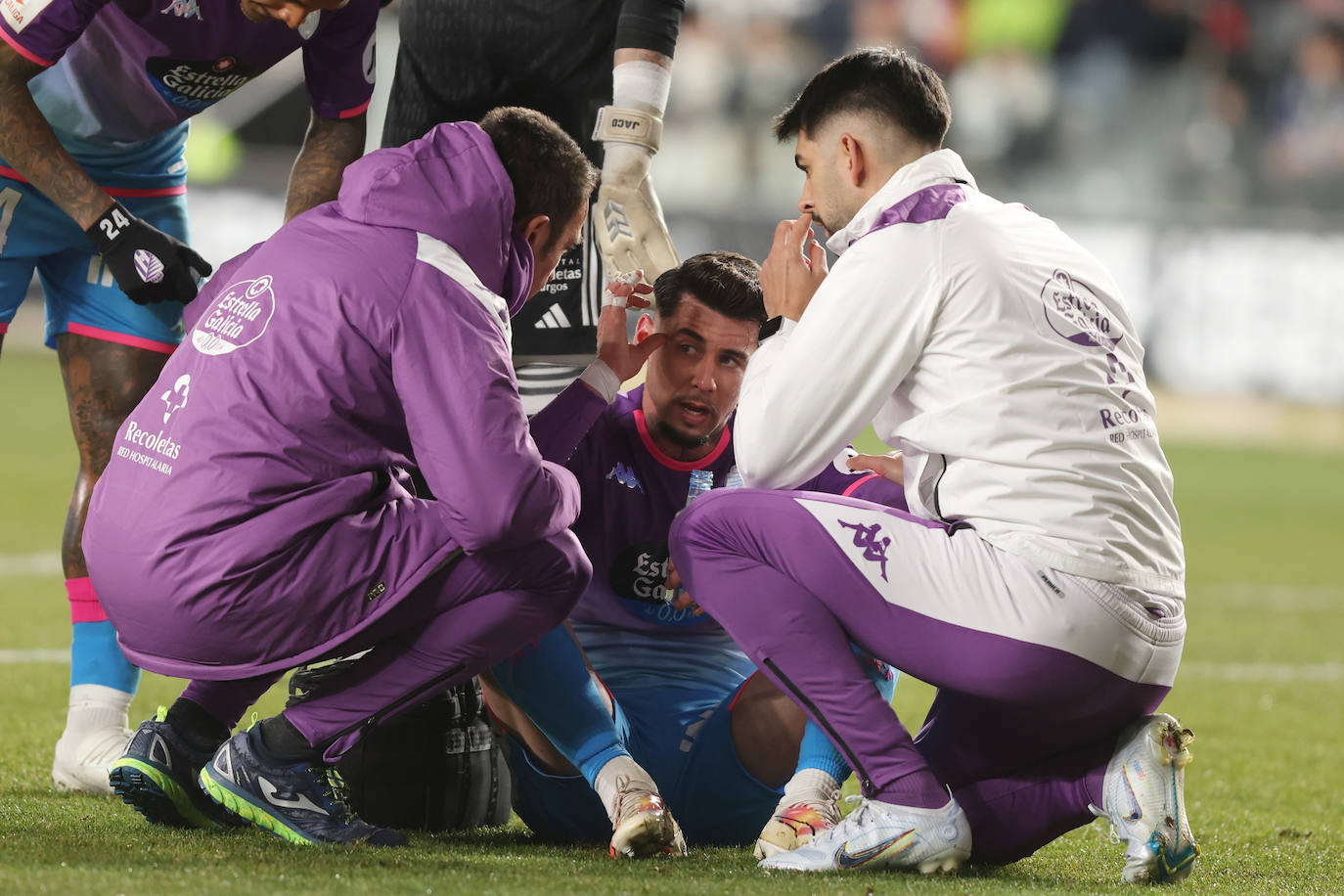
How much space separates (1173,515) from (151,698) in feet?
9.71

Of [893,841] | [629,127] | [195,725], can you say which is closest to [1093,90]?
[629,127]

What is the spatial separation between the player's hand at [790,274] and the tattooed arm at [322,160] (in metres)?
1.32

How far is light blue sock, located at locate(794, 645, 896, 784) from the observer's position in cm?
307

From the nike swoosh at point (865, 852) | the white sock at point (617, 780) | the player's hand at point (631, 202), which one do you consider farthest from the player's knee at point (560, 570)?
the player's hand at point (631, 202)

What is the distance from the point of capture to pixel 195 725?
304cm

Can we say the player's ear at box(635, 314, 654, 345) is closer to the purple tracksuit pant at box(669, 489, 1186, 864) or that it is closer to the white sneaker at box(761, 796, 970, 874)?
the purple tracksuit pant at box(669, 489, 1186, 864)

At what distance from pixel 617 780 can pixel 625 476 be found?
75 centimetres

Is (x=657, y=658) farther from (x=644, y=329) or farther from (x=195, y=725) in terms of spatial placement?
(x=195, y=725)

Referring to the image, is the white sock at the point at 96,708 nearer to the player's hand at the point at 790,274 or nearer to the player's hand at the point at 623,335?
the player's hand at the point at 623,335

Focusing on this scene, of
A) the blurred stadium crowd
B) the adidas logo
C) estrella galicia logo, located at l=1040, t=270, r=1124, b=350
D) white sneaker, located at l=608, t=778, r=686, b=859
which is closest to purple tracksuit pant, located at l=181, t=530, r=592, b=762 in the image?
white sneaker, located at l=608, t=778, r=686, b=859

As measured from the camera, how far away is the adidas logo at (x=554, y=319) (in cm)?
436

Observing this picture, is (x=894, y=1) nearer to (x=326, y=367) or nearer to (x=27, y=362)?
(x=27, y=362)

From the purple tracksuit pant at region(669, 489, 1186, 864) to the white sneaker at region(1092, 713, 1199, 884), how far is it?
55 mm

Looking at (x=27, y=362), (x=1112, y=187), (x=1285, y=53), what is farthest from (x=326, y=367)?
(x=1285, y=53)
